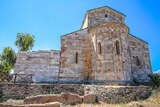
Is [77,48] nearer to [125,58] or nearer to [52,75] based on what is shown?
[52,75]

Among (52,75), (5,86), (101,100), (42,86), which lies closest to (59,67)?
(52,75)

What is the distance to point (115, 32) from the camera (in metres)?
15.9

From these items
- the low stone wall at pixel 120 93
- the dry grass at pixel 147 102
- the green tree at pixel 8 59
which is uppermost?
the green tree at pixel 8 59

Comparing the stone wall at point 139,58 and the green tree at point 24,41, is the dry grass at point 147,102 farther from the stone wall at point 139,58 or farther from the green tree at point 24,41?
the green tree at point 24,41

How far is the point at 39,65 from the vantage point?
656 inches

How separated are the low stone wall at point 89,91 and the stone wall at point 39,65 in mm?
3081

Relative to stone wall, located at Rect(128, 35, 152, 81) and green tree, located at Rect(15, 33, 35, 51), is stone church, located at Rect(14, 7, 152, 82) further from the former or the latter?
green tree, located at Rect(15, 33, 35, 51)

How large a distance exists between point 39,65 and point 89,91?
6087 millimetres

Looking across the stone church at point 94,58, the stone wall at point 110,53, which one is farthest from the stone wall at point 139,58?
the stone wall at point 110,53

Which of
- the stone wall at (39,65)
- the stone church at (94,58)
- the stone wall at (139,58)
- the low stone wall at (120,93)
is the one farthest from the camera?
the stone wall at (139,58)

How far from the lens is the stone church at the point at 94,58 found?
15047 millimetres

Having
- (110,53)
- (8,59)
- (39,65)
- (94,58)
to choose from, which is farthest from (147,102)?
(8,59)

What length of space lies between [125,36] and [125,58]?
2173mm

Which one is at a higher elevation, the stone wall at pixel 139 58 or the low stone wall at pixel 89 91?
the stone wall at pixel 139 58
